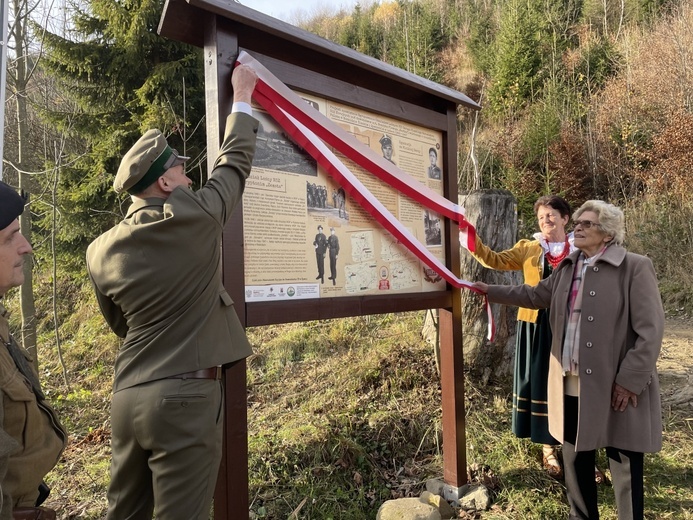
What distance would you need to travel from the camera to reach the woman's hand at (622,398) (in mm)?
2641

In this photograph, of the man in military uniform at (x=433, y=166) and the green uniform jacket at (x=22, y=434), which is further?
the man in military uniform at (x=433, y=166)

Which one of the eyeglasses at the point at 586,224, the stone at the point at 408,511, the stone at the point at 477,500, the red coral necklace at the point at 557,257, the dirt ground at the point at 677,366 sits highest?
the eyeglasses at the point at 586,224

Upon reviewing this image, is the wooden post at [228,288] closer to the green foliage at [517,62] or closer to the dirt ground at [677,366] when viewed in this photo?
the dirt ground at [677,366]

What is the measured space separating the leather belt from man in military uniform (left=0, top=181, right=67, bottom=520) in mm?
404

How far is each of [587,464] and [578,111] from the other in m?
13.7

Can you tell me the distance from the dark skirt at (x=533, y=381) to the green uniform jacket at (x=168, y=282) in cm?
243

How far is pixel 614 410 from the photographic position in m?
2.70

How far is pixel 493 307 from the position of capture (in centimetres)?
505

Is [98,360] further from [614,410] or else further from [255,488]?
[614,410]

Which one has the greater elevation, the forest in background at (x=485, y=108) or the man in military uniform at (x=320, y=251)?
the forest in background at (x=485, y=108)

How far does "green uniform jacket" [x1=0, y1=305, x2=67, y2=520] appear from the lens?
133cm

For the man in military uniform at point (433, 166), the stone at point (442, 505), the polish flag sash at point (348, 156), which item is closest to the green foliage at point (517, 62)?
the man in military uniform at point (433, 166)

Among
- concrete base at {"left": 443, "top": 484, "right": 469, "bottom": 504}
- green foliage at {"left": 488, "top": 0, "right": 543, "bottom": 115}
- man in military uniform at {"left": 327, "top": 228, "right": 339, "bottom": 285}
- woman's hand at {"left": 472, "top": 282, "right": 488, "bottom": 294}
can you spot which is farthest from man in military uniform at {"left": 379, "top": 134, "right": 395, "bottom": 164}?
green foliage at {"left": 488, "top": 0, "right": 543, "bottom": 115}

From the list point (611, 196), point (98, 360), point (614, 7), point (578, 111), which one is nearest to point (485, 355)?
point (98, 360)
